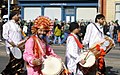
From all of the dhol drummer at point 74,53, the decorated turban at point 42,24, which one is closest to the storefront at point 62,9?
the dhol drummer at point 74,53

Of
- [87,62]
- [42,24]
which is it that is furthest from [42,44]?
[87,62]

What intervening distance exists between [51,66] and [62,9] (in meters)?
37.7

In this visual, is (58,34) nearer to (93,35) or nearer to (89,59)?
(93,35)

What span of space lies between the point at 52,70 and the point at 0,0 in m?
45.0

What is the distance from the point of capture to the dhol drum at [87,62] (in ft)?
26.9

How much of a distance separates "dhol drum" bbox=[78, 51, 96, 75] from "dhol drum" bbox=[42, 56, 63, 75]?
205 cm

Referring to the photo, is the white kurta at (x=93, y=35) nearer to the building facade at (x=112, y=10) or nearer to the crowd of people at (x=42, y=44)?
the crowd of people at (x=42, y=44)

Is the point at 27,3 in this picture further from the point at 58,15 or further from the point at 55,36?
the point at 55,36

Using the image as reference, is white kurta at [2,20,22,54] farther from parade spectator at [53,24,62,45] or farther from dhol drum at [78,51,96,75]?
parade spectator at [53,24,62,45]

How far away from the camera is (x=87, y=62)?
27.3 ft

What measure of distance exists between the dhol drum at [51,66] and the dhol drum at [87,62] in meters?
2.05

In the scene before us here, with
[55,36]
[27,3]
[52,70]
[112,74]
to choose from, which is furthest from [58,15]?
[52,70]

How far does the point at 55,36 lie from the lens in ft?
91.6

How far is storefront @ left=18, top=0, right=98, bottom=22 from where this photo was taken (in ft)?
140
